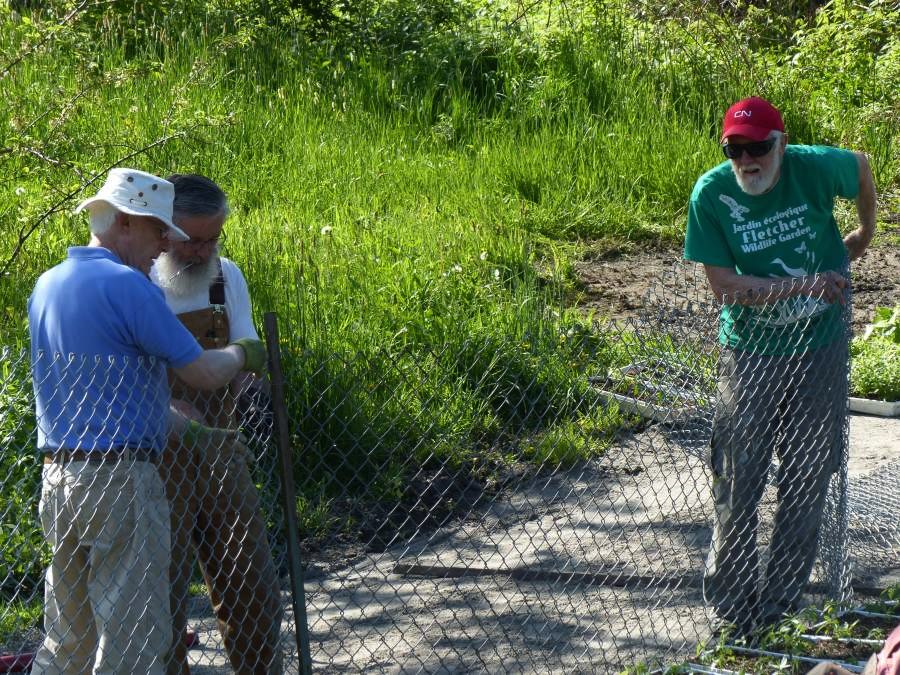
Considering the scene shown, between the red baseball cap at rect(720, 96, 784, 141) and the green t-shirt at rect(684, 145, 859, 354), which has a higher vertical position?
the red baseball cap at rect(720, 96, 784, 141)

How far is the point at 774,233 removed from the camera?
4223mm

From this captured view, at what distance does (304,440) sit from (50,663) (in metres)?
2.60

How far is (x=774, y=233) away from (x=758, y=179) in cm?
20

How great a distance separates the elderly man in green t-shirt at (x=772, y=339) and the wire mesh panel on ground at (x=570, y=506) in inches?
0.4

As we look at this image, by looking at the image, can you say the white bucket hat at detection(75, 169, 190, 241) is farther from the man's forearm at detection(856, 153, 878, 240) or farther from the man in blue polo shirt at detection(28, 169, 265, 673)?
the man's forearm at detection(856, 153, 878, 240)

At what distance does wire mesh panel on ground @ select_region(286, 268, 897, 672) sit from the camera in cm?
432

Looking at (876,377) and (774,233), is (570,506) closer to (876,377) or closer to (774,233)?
(774,233)

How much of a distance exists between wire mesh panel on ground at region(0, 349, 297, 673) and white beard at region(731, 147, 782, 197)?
74.6 inches

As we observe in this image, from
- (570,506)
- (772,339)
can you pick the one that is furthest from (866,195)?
(570,506)

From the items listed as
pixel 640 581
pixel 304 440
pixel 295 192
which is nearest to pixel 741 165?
pixel 640 581

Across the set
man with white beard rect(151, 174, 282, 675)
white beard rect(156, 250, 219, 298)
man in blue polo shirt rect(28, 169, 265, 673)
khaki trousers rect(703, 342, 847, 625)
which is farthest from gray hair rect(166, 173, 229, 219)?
khaki trousers rect(703, 342, 847, 625)

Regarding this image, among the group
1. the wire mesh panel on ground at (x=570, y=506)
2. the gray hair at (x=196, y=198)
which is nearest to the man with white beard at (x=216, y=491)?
the gray hair at (x=196, y=198)

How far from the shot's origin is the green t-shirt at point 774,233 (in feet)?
13.8

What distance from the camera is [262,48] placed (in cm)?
1080
